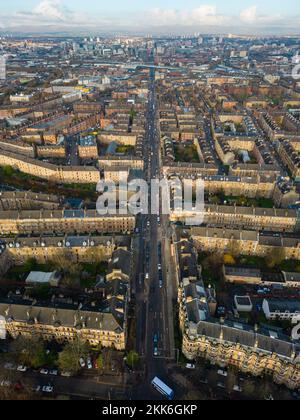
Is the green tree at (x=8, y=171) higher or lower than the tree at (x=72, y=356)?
higher

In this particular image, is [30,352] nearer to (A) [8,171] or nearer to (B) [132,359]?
(B) [132,359]

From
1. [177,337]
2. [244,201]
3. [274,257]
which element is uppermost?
[244,201]

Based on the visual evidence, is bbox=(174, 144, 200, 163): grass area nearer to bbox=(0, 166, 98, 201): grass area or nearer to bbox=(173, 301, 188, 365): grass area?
bbox=(0, 166, 98, 201): grass area

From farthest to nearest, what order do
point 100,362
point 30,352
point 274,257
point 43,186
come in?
1. point 43,186
2. point 274,257
3. point 100,362
4. point 30,352

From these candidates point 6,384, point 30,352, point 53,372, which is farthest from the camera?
point 53,372

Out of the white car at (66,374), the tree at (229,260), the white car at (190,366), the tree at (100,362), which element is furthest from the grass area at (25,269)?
the tree at (229,260)

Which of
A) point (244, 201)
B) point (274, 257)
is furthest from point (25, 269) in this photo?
point (244, 201)

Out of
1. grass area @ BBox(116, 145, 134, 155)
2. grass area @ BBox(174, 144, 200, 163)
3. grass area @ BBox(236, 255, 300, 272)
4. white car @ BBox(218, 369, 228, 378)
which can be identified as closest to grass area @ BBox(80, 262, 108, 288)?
white car @ BBox(218, 369, 228, 378)

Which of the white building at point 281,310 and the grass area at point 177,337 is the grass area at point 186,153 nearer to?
the white building at point 281,310
